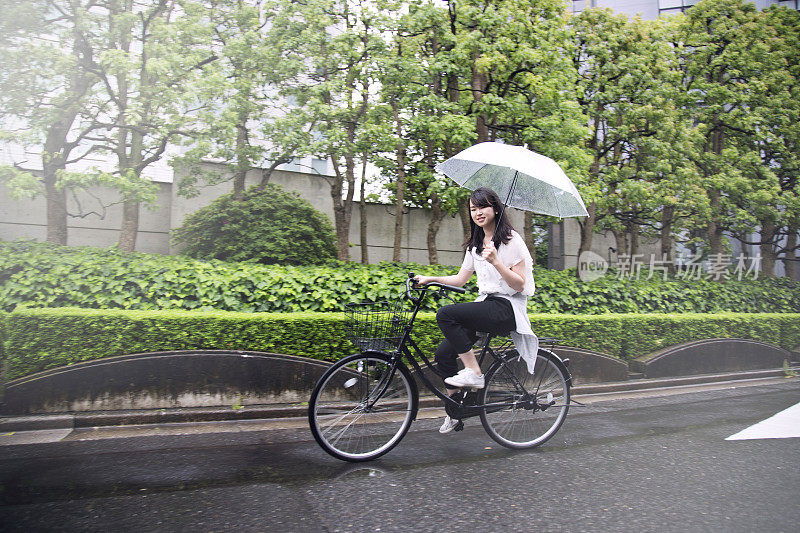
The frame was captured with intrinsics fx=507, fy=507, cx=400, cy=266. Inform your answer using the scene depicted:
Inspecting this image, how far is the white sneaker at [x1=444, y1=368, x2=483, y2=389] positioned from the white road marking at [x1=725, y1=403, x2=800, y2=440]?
2.58 m

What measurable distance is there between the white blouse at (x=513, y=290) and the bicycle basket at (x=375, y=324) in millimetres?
719

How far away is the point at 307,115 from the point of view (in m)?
8.33

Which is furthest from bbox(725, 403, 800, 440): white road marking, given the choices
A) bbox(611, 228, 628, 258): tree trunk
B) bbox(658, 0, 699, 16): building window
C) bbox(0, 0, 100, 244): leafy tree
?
bbox(658, 0, 699, 16): building window

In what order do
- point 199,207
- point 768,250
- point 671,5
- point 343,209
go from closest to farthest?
1. point 343,209
2. point 199,207
3. point 768,250
4. point 671,5

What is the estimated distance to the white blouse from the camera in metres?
3.74

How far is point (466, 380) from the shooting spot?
3.73 m

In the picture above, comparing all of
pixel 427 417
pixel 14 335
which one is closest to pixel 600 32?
pixel 427 417

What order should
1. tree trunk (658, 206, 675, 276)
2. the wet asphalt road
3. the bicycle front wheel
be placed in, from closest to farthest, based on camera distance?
1. the wet asphalt road
2. the bicycle front wheel
3. tree trunk (658, 206, 675, 276)

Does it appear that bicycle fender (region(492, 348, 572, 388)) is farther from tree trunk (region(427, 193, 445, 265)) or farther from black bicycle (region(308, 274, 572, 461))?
tree trunk (region(427, 193, 445, 265))

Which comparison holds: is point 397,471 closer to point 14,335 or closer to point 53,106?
point 14,335

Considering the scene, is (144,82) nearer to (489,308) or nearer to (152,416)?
(152,416)

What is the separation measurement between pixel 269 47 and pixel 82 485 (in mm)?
7479

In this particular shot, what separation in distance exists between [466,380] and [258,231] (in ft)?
20.5

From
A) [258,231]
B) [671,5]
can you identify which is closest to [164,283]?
[258,231]
